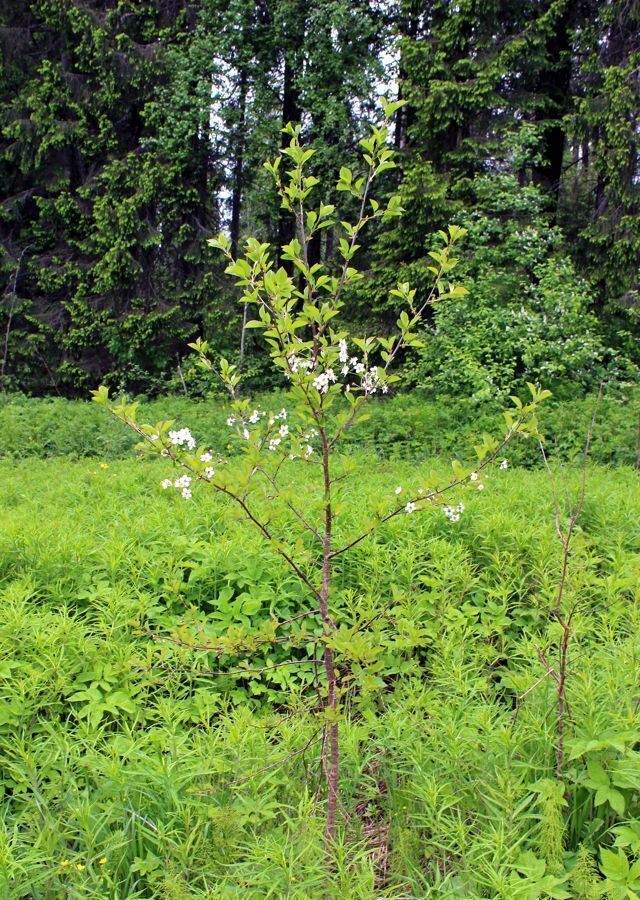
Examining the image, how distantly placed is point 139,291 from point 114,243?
3.52ft

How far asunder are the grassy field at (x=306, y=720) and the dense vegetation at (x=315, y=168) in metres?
5.48

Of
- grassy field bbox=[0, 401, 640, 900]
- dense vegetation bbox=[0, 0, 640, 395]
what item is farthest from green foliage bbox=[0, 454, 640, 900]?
dense vegetation bbox=[0, 0, 640, 395]

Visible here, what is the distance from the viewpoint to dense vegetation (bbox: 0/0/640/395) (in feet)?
30.4

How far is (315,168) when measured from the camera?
12805mm

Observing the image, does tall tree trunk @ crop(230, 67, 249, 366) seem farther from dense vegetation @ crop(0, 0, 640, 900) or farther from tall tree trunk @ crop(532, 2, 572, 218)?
tall tree trunk @ crop(532, 2, 572, 218)

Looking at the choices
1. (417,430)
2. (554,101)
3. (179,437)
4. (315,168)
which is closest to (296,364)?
(179,437)

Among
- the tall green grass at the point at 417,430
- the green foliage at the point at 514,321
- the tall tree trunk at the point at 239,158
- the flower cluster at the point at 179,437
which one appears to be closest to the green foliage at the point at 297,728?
the flower cluster at the point at 179,437

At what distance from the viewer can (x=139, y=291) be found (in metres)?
13.6

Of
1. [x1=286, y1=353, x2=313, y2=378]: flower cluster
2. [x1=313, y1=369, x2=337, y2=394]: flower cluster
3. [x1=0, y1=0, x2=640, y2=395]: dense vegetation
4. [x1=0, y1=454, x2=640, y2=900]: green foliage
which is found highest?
[x1=0, y1=0, x2=640, y2=395]: dense vegetation

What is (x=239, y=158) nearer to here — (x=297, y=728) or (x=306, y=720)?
(x=306, y=720)

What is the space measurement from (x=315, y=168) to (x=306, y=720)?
40.4 ft

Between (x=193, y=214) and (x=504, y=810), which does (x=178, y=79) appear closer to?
(x=193, y=214)

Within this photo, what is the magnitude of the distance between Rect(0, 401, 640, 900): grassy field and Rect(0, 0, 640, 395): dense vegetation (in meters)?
5.48

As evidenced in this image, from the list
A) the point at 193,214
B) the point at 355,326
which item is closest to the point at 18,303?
the point at 193,214
